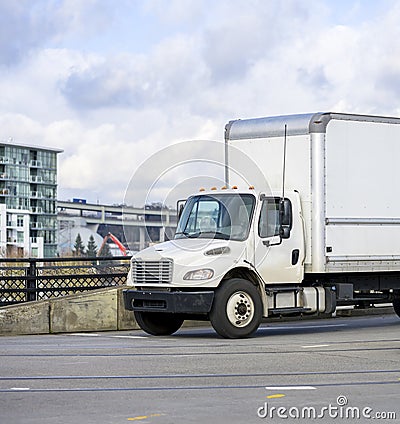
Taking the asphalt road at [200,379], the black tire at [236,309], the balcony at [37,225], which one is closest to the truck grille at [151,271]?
the black tire at [236,309]

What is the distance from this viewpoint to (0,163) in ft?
577

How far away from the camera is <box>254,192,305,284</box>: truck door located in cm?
1902

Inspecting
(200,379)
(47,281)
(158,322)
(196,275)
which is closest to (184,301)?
(196,275)

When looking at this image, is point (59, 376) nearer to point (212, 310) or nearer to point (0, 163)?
point (212, 310)

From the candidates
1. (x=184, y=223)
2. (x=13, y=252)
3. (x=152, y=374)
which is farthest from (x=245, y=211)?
(x=13, y=252)

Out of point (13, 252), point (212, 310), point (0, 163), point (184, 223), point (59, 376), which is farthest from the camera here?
point (0, 163)

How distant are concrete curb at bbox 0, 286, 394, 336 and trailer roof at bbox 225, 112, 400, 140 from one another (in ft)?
13.3

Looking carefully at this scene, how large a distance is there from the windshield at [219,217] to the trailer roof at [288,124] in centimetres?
161

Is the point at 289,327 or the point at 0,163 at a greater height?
the point at 0,163

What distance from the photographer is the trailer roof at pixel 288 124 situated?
19422 mm

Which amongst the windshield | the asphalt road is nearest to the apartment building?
the windshield

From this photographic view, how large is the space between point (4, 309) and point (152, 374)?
7959 mm

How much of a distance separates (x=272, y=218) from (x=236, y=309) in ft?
6.36

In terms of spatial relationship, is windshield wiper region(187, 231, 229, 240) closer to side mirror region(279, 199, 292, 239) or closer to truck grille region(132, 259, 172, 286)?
truck grille region(132, 259, 172, 286)
